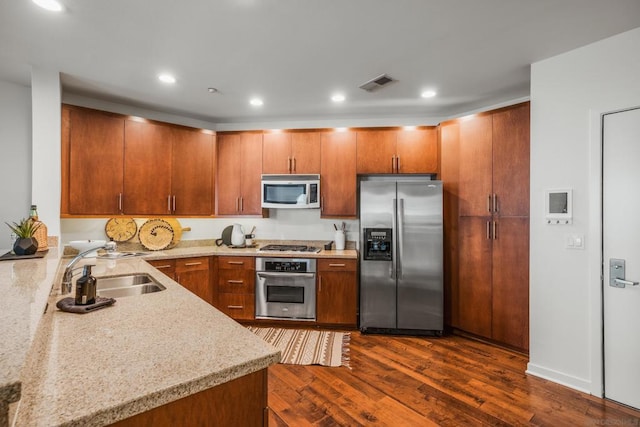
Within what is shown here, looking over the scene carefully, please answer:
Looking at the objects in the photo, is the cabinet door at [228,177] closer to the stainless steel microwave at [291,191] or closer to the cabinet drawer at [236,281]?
the stainless steel microwave at [291,191]

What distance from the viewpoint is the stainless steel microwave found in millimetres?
3703

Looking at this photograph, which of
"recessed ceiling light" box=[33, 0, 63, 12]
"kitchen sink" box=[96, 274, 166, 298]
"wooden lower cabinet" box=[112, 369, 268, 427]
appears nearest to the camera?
"wooden lower cabinet" box=[112, 369, 268, 427]

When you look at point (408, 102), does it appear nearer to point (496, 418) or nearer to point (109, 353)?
point (496, 418)

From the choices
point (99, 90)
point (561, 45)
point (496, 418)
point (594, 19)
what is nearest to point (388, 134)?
point (561, 45)

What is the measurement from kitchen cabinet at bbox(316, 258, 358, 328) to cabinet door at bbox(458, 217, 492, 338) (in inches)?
45.6

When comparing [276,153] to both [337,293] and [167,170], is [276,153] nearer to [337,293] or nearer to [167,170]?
[167,170]

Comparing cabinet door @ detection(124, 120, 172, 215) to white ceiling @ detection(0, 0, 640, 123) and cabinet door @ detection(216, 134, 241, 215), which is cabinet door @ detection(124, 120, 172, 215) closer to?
white ceiling @ detection(0, 0, 640, 123)

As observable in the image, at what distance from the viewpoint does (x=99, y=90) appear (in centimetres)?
305

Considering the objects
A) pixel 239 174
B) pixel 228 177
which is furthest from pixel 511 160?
pixel 228 177

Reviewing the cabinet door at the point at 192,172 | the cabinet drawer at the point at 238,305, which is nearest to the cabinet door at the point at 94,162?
the cabinet door at the point at 192,172

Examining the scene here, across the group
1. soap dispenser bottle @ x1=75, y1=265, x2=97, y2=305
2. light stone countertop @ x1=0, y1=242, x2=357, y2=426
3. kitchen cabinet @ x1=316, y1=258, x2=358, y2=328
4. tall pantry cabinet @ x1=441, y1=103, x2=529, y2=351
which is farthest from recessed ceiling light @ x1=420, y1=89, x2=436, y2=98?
soap dispenser bottle @ x1=75, y1=265, x2=97, y2=305

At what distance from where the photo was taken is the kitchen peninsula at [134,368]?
70cm

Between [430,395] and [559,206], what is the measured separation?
1753 mm

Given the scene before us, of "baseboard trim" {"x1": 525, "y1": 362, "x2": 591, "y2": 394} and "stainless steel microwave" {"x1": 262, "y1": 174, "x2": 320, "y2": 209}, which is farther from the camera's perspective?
"stainless steel microwave" {"x1": 262, "y1": 174, "x2": 320, "y2": 209}
